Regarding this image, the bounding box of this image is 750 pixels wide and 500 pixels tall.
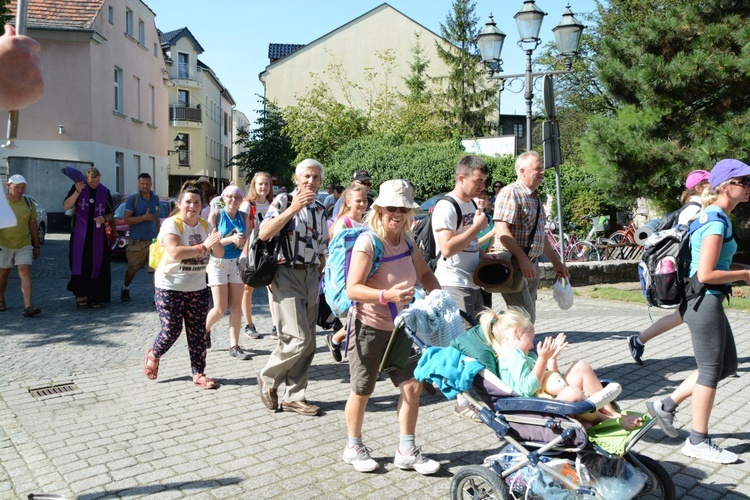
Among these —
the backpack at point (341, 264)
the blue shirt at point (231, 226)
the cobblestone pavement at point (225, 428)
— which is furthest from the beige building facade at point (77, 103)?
the backpack at point (341, 264)

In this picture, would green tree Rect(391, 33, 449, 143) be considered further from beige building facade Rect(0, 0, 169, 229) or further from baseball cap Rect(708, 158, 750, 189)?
baseball cap Rect(708, 158, 750, 189)

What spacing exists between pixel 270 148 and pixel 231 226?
35322 millimetres

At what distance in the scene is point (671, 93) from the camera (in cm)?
1252

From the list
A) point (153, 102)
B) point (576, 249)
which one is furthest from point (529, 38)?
point (153, 102)

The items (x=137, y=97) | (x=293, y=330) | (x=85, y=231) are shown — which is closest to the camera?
(x=293, y=330)

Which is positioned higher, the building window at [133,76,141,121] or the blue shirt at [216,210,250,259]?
the building window at [133,76,141,121]

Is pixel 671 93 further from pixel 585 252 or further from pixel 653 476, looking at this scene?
pixel 653 476

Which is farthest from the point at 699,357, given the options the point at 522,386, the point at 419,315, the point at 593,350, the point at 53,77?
the point at 53,77

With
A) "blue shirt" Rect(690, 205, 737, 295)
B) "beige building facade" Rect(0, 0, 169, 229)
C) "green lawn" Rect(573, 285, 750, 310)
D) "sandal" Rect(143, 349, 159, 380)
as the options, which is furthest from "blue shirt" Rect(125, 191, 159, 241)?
"beige building facade" Rect(0, 0, 169, 229)

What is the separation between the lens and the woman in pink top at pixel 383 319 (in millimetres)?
4055

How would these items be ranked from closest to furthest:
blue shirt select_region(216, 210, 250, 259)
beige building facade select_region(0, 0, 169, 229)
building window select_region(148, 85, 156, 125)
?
blue shirt select_region(216, 210, 250, 259) → beige building facade select_region(0, 0, 169, 229) → building window select_region(148, 85, 156, 125)

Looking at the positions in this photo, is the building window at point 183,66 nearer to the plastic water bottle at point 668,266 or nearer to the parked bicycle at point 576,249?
the parked bicycle at point 576,249

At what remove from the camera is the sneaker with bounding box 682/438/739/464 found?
428 centimetres

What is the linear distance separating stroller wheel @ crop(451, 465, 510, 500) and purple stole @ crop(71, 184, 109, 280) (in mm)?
7951
